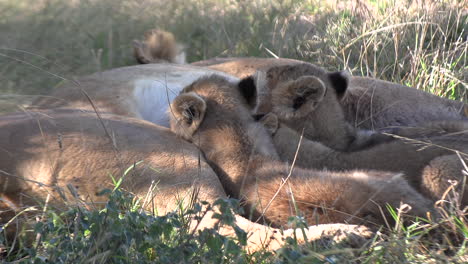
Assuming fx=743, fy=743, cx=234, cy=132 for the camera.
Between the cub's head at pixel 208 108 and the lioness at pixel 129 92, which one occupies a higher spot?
the cub's head at pixel 208 108

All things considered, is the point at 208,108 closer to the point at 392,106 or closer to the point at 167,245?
the point at 167,245

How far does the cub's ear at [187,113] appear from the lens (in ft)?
14.1

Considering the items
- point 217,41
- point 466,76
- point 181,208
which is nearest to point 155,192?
point 181,208

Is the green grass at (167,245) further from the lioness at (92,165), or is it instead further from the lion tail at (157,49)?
the lion tail at (157,49)

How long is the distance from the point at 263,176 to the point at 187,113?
0.62 metres

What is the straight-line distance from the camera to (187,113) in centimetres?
430

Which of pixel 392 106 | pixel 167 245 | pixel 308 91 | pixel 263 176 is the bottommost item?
pixel 392 106

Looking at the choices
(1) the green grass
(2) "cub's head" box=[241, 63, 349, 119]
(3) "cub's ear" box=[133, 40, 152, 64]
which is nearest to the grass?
(1) the green grass

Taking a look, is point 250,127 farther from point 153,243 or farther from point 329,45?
point 329,45

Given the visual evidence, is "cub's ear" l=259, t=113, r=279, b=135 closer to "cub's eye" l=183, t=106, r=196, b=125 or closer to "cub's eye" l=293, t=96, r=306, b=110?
"cub's eye" l=293, t=96, r=306, b=110

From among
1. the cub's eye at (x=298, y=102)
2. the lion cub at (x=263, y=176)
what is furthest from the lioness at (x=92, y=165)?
the cub's eye at (x=298, y=102)

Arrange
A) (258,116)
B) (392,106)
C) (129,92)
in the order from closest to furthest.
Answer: (258,116) < (129,92) < (392,106)

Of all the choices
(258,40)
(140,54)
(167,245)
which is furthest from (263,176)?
(258,40)

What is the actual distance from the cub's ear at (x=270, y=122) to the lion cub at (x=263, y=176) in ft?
0.32
